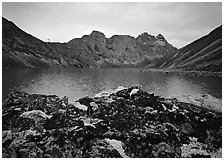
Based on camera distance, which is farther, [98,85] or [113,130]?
[98,85]

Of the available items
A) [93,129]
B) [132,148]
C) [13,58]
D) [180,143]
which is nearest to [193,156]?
[180,143]

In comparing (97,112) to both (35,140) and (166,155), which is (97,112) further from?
(166,155)

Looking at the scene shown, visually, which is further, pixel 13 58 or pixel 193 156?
pixel 13 58

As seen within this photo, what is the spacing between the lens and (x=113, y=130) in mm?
11625

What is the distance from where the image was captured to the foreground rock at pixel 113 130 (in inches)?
402

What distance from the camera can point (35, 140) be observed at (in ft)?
34.9

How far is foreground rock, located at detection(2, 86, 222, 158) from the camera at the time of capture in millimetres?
10203

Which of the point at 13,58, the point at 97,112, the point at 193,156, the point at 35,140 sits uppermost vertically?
the point at 13,58

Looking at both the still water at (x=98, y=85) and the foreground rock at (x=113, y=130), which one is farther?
the still water at (x=98, y=85)

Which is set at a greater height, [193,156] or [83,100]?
[83,100]

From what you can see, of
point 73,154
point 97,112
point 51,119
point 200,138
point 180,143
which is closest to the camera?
point 73,154

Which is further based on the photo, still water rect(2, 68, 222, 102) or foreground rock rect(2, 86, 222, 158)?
still water rect(2, 68, 222, 102)

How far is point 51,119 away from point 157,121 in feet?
21.8

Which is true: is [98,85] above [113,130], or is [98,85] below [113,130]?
above
